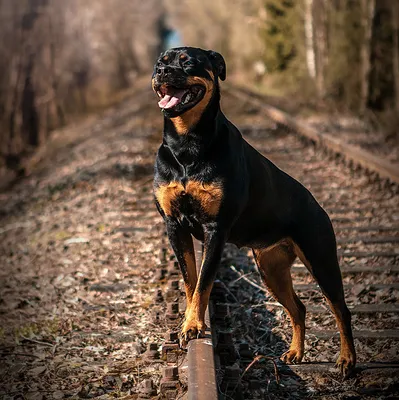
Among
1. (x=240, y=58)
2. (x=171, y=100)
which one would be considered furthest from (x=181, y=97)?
(x=240, y=58)

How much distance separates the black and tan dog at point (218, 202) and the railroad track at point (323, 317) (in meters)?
0.18

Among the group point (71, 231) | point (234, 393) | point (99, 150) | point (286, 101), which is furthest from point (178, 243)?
point (286, 101)

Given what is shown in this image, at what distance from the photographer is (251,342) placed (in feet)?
13.2

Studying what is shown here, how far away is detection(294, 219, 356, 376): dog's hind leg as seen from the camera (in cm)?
351

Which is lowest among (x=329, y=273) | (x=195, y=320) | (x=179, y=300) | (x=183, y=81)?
(x=179, y=300)

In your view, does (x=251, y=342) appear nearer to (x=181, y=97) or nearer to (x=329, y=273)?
(x=329, y=273)

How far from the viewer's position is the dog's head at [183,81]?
10.3 ft

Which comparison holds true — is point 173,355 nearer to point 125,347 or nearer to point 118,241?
point 125,347

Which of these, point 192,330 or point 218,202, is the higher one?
point 218,202

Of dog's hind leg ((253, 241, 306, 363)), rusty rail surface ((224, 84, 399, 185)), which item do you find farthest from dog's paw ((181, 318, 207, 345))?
rusty rail surface ((224, 84, 399, 185))

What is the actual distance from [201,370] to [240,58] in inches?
1681

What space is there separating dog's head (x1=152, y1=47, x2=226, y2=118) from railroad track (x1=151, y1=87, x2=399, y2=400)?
1.27 meters

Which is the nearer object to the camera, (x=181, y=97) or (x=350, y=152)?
(x=181, y=97)

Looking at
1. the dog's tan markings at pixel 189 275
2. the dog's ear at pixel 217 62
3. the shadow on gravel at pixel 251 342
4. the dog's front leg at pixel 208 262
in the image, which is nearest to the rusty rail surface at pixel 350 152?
the shadow on gravel at pixel 251 342
